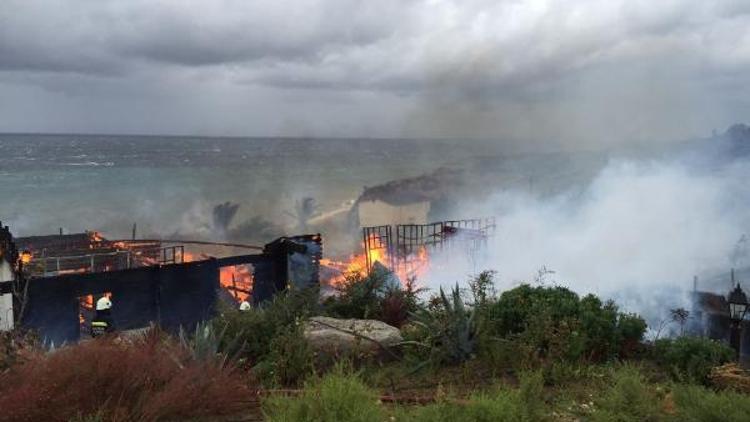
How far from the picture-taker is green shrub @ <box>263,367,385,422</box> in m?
4.92

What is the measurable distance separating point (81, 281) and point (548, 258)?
23.6 metres

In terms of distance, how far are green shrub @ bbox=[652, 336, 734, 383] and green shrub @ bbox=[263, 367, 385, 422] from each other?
4.42 metres

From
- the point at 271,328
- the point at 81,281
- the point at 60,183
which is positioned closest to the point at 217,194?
the point at 60,183

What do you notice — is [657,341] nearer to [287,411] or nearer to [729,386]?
[729,386]

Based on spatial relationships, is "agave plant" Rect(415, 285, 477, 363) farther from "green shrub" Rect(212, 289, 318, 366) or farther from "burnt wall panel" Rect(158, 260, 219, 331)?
"burnt wall panel" Rect(158, 260, 219, 331)

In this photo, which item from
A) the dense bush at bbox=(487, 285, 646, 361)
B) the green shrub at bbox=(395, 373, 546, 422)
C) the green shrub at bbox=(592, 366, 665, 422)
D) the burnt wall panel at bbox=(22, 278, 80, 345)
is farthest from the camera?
the burnt wall panel at bbox=(22, 278, 80, 345)

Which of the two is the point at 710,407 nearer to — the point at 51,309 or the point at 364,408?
the point at 364,408

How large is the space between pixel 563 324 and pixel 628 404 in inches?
77.1

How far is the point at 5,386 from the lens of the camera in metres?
5.34

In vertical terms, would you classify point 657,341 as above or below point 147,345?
below

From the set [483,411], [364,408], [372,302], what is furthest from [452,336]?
[372,302]

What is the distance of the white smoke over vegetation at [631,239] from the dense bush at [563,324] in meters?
13.5

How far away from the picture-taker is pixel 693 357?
759cm

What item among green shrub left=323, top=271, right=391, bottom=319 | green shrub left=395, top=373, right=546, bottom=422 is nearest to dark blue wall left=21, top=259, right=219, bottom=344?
green shrub left=323, top=271, right=391, bottom=319
